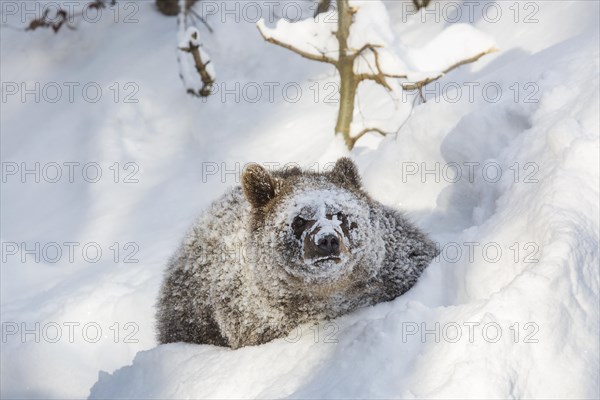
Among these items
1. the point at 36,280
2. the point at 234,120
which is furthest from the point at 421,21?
the point at 36,280

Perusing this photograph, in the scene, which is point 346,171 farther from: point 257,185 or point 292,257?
point 292,257

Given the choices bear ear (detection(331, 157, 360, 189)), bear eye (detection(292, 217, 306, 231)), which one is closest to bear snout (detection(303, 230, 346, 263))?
bear eye (detection(292, 217, 306, 231))

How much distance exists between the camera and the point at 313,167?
27.2 feet

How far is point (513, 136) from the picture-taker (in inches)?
205

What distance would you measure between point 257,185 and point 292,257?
0.45m

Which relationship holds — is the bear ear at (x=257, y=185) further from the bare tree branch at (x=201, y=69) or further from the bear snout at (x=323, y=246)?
the bare tree branch at (x=201, y=69)

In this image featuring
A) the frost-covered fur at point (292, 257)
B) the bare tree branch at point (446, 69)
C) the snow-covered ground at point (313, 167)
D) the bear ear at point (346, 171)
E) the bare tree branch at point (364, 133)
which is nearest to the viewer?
the snow-covered ground at point (313, 167)

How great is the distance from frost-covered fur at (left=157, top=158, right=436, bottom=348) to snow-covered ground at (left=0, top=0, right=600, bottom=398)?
15 centimetres

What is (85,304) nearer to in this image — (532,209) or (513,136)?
(513,136)

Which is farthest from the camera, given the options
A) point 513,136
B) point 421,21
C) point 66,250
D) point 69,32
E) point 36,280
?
point 69,32

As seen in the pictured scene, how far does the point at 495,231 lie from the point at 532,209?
0.27m

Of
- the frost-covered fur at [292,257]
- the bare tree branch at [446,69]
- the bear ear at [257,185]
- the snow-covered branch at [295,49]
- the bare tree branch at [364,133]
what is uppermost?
the snow-covered branch at [295,49]

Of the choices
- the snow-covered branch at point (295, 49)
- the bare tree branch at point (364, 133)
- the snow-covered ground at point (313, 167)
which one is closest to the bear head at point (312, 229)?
the snow-covered ground at point (313, 167)

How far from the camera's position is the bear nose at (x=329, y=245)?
13.1ft
